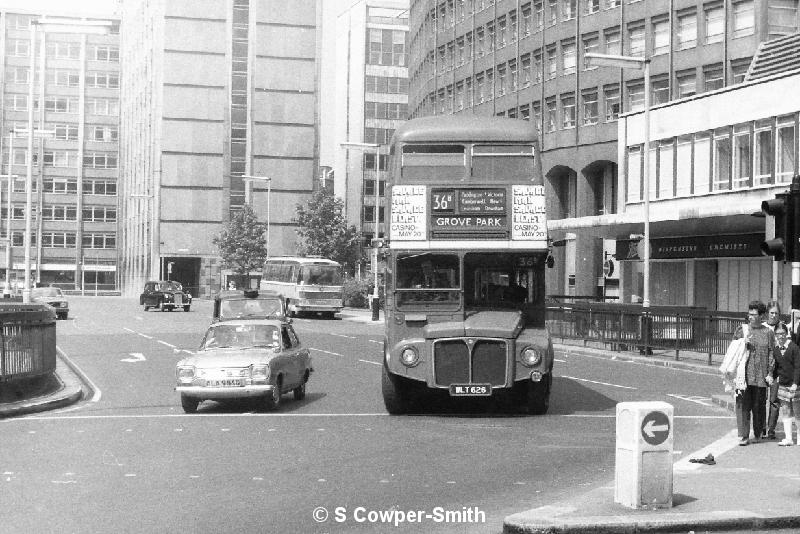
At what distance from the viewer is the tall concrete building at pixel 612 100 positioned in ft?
149

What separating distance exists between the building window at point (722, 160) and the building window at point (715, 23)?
46.7 feet

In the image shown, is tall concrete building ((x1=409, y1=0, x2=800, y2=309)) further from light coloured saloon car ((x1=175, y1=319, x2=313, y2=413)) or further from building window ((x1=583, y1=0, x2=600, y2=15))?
light coloured saloon car ((x1=175, y1=319, x2=313, y2=413))

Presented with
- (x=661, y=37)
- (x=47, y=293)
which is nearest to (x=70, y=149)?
(x=47, y=293)

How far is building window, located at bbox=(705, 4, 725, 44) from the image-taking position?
56188mm

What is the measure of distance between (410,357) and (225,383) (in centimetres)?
300

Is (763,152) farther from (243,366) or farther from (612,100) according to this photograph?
(243,366)

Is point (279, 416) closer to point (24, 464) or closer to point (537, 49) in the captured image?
point (24, 464)

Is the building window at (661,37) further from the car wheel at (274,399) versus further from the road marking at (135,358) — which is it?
the car wheel at (274,399)

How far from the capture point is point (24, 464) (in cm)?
1252

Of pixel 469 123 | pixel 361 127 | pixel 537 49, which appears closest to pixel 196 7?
pixel 361 127

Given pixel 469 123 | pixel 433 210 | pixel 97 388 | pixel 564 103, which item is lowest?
pixel 97 388

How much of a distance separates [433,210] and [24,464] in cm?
771

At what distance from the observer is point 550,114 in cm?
6831

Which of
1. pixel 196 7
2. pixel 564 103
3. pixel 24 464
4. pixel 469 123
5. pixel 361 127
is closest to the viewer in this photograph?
pixel 24 464
